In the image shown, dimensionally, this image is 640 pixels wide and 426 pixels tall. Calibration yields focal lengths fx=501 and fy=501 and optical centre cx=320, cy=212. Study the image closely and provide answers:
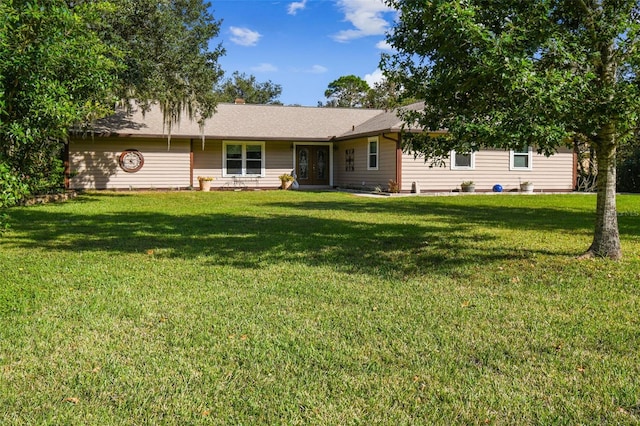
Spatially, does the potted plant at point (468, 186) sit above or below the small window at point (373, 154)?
below

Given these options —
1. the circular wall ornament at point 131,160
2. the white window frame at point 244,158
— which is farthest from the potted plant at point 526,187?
the circular wall ornament at point 131,160

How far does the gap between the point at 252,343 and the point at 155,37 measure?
1566 cm

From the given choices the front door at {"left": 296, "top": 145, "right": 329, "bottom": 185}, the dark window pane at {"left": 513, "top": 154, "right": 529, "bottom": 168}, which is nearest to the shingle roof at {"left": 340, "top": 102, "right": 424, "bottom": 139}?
the front door at {"left": 296, "top": 145, "right": 329, "bottom": 185}

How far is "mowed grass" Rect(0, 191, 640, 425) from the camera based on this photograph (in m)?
2.63

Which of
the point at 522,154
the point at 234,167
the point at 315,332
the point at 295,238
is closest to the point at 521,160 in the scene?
the point at 522,154

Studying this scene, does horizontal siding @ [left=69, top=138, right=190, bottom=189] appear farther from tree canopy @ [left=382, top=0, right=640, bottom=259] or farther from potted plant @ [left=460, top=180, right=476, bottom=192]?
tree canopy @ [left=382, top=0, right=640, bottom=259]

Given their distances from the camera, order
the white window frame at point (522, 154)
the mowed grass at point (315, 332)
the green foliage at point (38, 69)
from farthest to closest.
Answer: the white window frame at point (522, 154) < the green foliage at point (38, 69) < the mowed grass at point (315, 332)

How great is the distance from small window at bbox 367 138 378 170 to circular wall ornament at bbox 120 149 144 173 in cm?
946

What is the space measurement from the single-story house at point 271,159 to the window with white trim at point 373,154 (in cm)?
4

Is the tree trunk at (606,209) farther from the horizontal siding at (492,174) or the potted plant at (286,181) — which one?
the potted plant at (286,181)

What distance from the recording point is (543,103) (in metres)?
4.86

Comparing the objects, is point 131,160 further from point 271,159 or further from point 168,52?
point 271,159

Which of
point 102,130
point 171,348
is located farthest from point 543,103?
point 102,130

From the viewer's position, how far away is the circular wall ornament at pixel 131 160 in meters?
Result: 20.5
